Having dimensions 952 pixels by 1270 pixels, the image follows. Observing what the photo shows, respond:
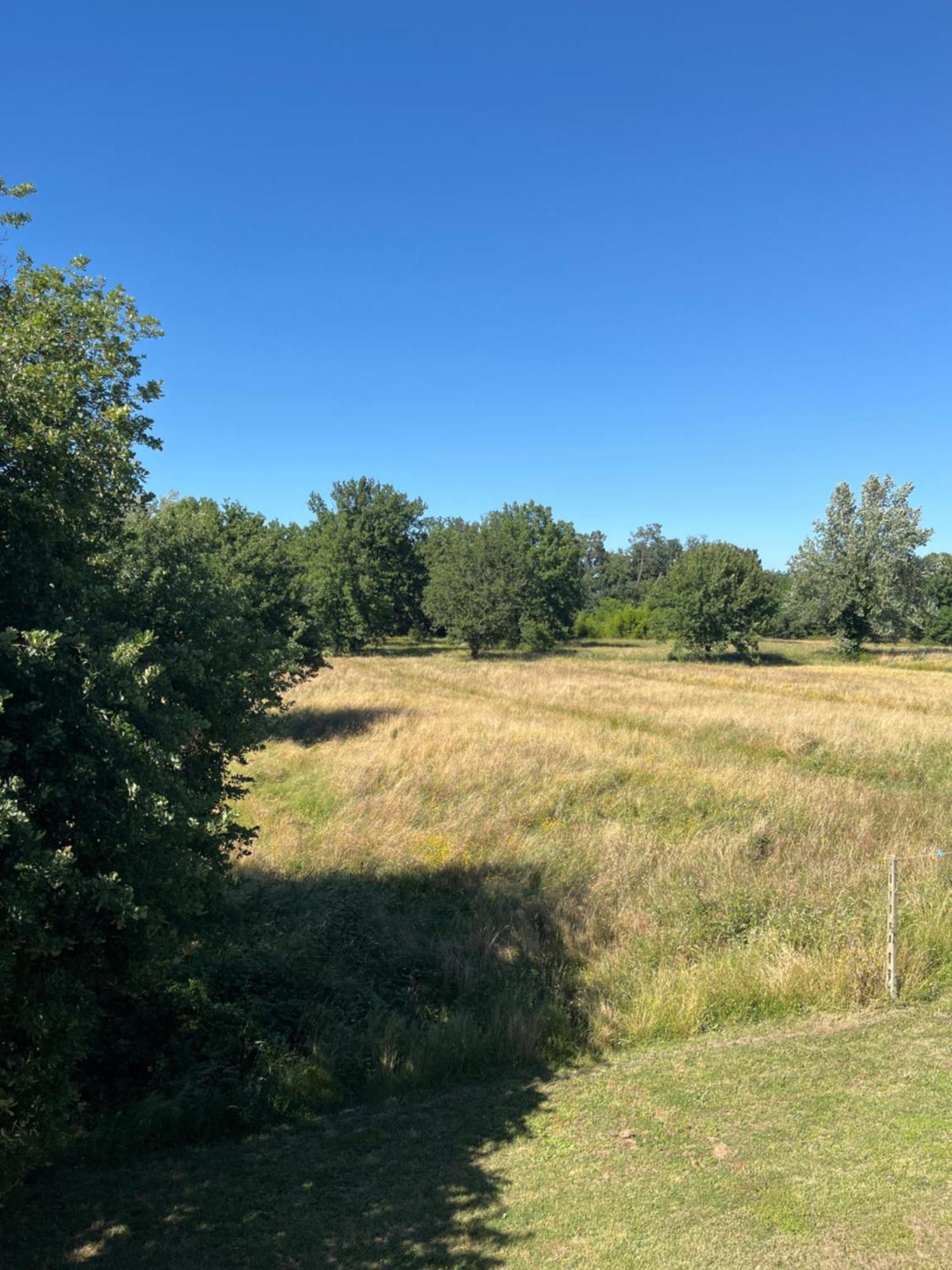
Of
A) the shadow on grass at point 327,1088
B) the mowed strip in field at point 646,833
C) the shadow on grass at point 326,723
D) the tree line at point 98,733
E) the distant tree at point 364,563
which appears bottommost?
the shadow on grass at point 327,1088

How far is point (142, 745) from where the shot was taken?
4289mm

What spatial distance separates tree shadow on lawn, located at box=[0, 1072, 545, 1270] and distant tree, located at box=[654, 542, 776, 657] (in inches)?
1995

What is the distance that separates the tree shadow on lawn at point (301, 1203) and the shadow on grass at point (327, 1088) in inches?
0.6

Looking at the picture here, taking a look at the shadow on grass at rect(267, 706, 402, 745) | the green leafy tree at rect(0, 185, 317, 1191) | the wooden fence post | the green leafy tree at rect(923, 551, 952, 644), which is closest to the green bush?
the green leafy tree at rect(923, 551, 952, 644)

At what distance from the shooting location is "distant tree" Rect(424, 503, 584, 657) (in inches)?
2199

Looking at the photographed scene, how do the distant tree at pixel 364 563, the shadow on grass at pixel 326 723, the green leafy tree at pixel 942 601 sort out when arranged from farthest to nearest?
the green leafy tree at pixel 942 601
the distant tree at pixel 364 563
the shadow on grass at pixel 326 723

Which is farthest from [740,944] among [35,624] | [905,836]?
[35,624]

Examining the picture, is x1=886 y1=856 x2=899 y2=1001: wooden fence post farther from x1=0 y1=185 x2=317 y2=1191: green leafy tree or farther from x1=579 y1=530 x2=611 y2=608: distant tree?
x1=579 y1=530 x2=611 y2=608: distant tree

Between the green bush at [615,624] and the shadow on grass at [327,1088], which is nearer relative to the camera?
the shadow on grass at [327,1088]

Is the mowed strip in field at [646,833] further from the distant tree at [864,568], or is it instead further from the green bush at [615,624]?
the green bush at [615,624]

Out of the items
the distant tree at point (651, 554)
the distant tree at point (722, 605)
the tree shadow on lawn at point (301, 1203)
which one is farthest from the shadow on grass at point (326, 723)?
the distant tree at point (651, 554)

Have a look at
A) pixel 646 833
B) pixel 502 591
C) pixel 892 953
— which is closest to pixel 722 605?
pixel 502 591

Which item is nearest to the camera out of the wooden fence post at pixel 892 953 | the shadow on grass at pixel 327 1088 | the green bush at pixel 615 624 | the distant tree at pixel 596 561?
the shadow on grass at pixel 327 1088

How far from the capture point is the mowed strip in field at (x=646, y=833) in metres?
7.43
